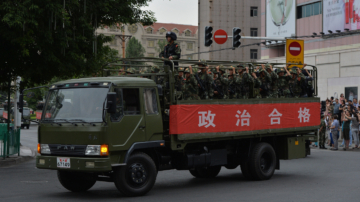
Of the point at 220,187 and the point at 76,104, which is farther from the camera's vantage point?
the point at 220,187

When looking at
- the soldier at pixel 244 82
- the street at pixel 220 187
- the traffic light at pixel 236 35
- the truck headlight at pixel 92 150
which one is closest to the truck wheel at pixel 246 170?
the street at pixel 220 187

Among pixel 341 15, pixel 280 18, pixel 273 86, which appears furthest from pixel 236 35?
pixel 280 18

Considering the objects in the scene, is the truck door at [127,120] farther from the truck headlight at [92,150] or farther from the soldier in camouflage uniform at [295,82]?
the soldier in camouflage uniform at [295,82]

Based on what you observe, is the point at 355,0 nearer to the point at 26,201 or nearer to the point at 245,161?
the point at 245,161

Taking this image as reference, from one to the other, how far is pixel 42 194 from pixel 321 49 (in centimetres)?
3213

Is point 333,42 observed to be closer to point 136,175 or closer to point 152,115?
point 152,115

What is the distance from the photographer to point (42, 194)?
10.5 meters

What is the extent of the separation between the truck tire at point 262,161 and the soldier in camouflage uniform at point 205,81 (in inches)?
72.1

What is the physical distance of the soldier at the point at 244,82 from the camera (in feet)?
41.1

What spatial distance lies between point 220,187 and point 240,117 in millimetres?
1704

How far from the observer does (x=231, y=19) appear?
218 ft

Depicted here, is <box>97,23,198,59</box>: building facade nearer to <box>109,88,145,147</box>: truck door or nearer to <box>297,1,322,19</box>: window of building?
<box>297,1,322,19</box>: window of building

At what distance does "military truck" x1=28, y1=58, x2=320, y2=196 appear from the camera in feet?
31.2

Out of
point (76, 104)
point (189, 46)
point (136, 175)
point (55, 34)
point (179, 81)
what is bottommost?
point (136, 175)
